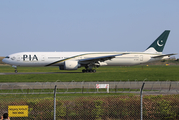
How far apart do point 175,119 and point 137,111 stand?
6.43 ft

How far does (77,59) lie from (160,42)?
19.2 meters

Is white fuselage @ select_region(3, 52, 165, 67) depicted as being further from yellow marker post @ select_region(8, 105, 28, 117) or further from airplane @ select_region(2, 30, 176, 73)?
yellow marker post @ select_region(8, 105, 28, 117)

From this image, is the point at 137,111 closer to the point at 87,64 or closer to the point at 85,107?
the point at 85,107

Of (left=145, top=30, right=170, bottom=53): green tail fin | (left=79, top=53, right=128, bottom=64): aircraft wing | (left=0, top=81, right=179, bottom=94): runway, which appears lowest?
(left=0, top=81, right=179, bottom=94): runway

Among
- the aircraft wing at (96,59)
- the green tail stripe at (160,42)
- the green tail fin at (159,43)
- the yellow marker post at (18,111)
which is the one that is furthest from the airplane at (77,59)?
the yellow marker post at (18,111)

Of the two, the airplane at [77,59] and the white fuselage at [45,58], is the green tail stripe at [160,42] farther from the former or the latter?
the white fuselage at [45,58]

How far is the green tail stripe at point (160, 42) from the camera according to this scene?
53.1 metres

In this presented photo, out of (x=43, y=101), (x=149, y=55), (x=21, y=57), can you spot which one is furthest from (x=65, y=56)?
(x=43, y=101)

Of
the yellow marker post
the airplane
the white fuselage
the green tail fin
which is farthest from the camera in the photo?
the green tail fin

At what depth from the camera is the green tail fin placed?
2090 inches

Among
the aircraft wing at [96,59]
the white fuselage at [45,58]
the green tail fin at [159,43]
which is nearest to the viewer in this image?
the aircraft wing at [96,59]

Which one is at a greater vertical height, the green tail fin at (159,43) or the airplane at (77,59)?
the green tail fin at (159,43)

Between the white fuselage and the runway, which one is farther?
the white fuselage

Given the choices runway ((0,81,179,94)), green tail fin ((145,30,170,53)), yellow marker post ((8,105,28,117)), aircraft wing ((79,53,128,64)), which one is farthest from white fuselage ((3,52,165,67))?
yellow marker post ((8,105,28,117))
